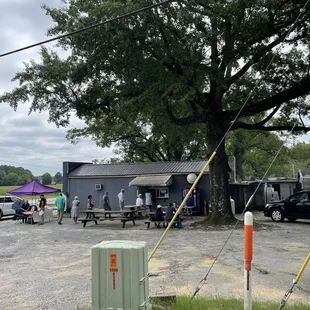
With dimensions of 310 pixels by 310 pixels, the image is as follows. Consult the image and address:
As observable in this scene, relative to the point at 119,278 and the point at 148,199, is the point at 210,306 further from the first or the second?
the point at 148,199

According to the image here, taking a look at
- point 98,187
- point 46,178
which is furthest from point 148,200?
point 46,178

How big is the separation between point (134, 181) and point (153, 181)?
1.44 meters

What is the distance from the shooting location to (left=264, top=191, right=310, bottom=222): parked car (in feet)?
56.9

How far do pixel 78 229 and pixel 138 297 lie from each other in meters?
13.3

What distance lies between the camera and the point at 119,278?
148 inches

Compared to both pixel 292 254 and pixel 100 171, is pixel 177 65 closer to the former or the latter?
pixel 292 254

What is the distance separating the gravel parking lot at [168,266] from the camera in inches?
237

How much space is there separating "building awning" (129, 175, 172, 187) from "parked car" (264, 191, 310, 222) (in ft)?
22.0

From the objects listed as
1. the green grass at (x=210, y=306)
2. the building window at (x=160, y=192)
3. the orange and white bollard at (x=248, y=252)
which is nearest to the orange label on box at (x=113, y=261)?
the green grass at (x=210, y=306)

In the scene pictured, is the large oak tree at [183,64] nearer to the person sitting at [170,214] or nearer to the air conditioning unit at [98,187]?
the person sitting at [170,214]

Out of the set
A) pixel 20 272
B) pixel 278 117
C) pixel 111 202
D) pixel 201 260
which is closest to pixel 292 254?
pixel 201 260

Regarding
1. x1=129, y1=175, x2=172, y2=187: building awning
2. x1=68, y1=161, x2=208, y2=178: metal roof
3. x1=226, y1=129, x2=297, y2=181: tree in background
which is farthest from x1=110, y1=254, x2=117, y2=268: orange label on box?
x1=226, y1=129, x2=297, y2=181: tree in background

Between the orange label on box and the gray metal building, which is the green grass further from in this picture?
the gray metal building

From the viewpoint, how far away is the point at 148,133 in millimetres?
34406
